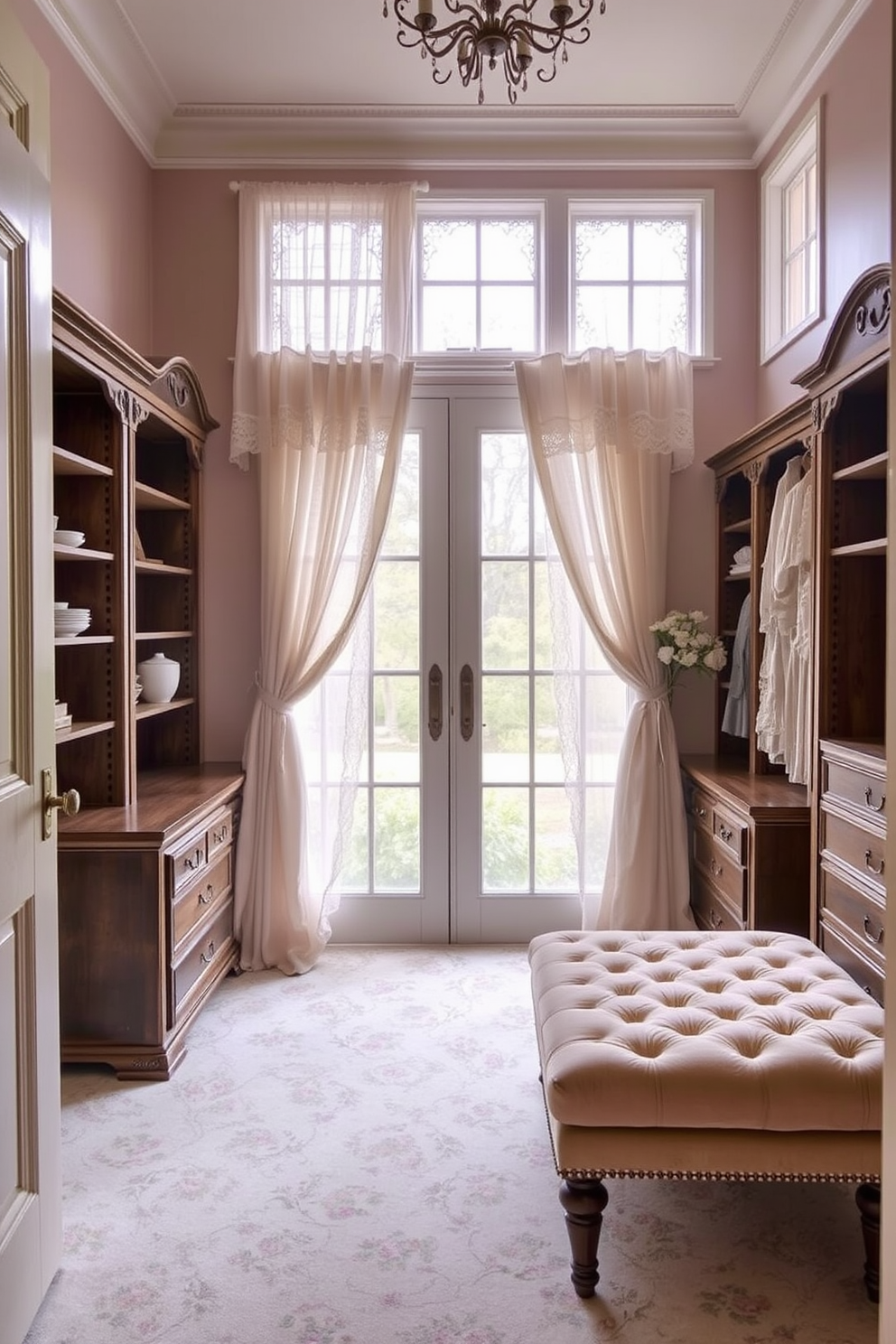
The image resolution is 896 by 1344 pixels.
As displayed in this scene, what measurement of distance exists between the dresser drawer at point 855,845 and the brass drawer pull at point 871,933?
10 cm

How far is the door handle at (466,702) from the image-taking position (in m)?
3.93

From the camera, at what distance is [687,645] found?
3633 mm

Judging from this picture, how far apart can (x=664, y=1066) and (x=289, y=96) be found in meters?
3.74

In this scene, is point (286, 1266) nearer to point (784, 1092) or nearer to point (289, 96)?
point (784, 1092)

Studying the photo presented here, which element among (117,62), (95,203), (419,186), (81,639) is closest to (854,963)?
(81,639)

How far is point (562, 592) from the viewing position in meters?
3.82

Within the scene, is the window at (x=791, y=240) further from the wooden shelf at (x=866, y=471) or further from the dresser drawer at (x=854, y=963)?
the dresser drawer at (x=854, y=963)

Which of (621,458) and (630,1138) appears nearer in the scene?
(630,1138)

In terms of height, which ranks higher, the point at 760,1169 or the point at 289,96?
the point at 289,96

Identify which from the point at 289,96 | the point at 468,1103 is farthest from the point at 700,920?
the point at 289,96

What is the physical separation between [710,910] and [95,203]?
354 centimetres

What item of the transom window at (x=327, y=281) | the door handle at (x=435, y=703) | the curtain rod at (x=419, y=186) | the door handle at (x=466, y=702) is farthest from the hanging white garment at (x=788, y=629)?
the curtain rod at (x=419, y=186)

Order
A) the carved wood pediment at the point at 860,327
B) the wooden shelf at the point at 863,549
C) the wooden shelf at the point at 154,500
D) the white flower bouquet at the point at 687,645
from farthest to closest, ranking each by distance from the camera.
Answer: the white flower bouquet at the point at 687,645 → the wooden shelf at the point at 154,500 → the wooden shelf at the point at 863,549 → the carved wood pediment at the point at 860,327

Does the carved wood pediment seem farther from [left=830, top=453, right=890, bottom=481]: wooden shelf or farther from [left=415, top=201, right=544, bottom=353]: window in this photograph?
[left=415, top=201, right=544, bottom=353]: window
